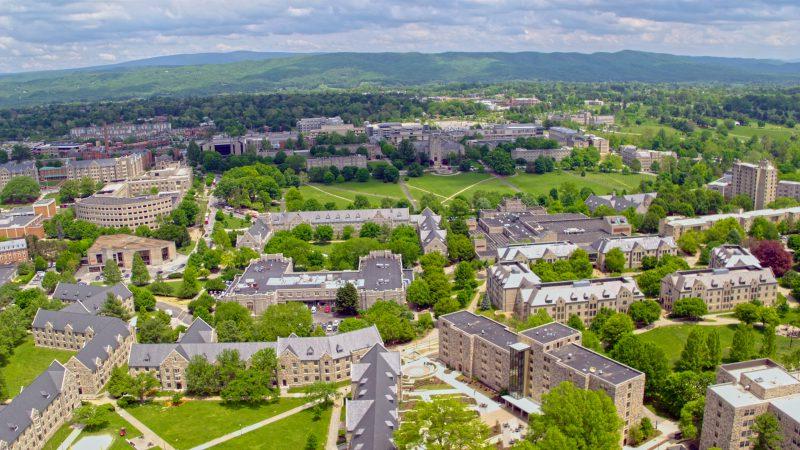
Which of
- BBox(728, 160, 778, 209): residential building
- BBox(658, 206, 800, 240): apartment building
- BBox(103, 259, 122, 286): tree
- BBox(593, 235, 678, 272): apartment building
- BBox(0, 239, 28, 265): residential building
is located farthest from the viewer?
BBox(728, 160, 778, 209): residential building

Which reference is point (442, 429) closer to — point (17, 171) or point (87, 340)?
point (87, 340)

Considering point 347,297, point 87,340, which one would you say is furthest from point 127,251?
point 347,297

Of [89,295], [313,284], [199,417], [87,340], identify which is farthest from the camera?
[313,284]

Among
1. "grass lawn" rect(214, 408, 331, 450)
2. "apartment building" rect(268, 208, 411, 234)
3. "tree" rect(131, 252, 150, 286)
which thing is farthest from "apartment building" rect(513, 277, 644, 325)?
"tree" rect(131, 252, 150, 286)

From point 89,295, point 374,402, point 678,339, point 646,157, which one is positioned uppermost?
point 646,157

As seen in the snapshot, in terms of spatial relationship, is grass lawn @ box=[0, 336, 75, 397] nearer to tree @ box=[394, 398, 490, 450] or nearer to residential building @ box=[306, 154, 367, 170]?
tree @ box=[394, 398, 490, 450]

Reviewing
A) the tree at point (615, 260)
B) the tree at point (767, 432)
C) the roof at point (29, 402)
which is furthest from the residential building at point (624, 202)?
the roof at point (29, 402)
